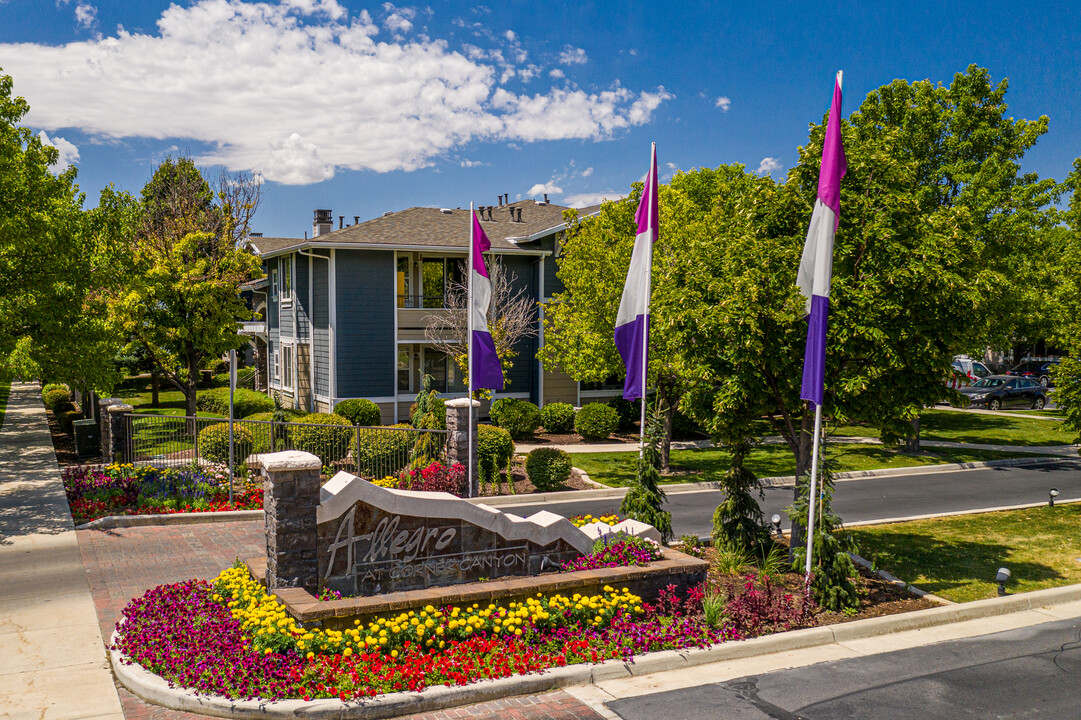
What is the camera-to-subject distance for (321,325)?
99.4 ft

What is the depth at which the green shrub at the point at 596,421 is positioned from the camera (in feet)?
90.4

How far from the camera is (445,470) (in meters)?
18.5

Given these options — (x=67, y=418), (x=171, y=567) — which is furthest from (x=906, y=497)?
(x=67, y=418)

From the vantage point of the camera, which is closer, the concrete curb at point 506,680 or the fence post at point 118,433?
the concrete curb at point 506,680

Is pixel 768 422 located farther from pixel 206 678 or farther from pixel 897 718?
pixel 206 678

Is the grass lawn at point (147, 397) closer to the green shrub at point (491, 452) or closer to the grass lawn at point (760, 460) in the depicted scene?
the green shrub at point (491, 452)

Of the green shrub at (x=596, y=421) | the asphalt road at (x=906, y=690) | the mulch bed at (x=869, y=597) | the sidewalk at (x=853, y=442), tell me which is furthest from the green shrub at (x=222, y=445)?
the asphalt road at (x=906, y=690)

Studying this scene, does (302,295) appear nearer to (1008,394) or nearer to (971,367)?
(1008,394)

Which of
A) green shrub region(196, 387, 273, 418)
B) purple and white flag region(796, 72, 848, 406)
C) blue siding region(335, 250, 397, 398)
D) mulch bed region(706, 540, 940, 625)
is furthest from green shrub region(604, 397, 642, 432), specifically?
purple and white flag region(796, 72, 848, 406)

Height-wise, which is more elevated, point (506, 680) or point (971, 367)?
point (971, 367)

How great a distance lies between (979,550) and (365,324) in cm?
2186

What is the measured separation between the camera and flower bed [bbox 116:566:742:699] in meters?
7.66

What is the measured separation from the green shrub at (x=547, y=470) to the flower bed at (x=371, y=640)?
957cm

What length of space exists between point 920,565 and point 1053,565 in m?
2.47
